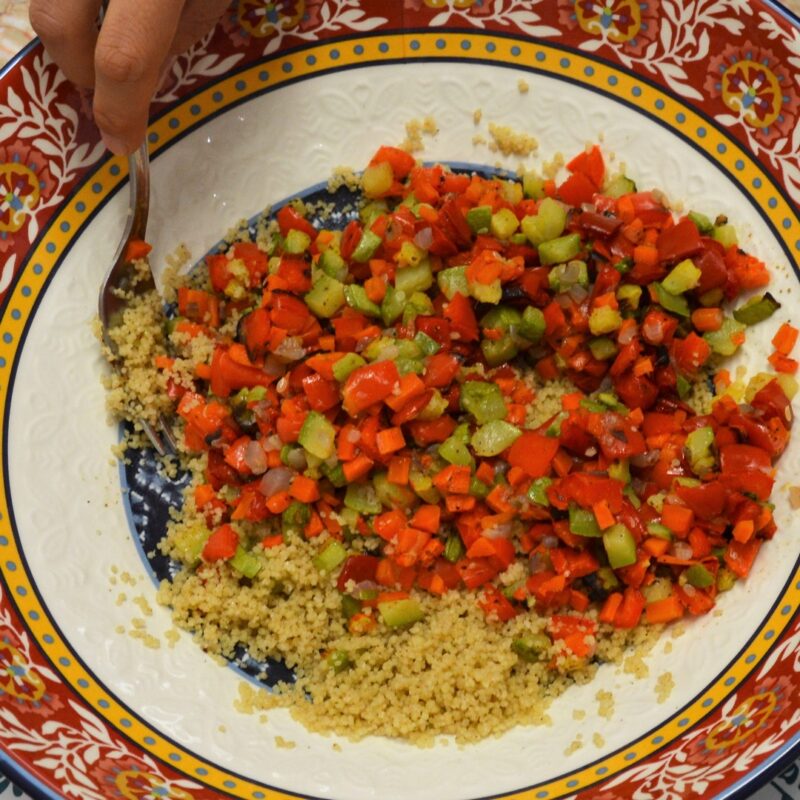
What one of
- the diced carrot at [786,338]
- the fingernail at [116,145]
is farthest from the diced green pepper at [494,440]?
the fingernail at [116,145]

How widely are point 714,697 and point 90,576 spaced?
1.43 metres

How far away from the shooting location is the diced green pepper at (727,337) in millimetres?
2283

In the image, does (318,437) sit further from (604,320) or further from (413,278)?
(604,320)

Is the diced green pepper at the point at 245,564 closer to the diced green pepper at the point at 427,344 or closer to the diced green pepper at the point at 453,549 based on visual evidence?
the diced green pepper at the point at 453,549

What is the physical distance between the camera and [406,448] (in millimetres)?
2242

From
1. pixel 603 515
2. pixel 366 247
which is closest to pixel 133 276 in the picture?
pixel 366 247

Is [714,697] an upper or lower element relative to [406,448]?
lower

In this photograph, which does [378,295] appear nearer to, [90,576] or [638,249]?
[638,249]

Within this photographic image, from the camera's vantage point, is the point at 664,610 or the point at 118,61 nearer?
the point at 118,61

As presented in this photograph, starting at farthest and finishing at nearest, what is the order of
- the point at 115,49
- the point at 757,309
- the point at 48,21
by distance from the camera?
the point at 757,309 → the point at 48,21 → the point at 115,49

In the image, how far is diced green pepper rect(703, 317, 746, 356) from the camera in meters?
2.28

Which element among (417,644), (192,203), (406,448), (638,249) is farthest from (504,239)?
(417,644)

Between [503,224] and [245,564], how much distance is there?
3.49ft

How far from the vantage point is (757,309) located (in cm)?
225
